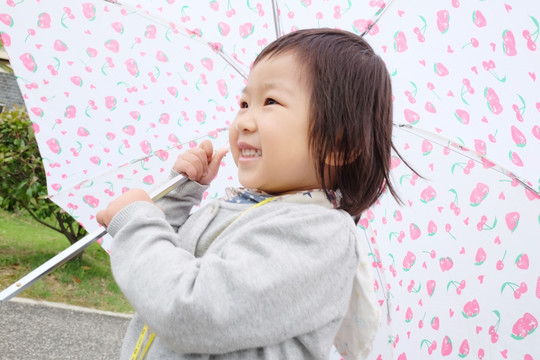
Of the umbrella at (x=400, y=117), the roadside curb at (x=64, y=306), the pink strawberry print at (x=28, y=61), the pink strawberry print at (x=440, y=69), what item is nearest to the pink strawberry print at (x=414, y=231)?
the umbrella at (x=400, y=117)

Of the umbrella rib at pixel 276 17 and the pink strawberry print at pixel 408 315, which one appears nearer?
the umbrella rib at pixel 276 17

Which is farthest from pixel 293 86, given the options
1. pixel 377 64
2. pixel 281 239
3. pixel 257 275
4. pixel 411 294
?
pixel 411 294

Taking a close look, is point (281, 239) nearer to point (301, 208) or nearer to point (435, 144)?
point (301, 208)

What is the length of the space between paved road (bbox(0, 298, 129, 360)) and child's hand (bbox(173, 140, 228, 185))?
2467 mm

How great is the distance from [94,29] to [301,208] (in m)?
1.29

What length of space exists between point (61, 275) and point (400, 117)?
4.12 m

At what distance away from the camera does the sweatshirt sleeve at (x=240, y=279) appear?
1.10 meters

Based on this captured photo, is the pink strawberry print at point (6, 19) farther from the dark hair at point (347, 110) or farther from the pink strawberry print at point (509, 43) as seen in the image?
the pink strawberry print at point (509, 43)

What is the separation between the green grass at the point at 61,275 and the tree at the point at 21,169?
0.47 metres

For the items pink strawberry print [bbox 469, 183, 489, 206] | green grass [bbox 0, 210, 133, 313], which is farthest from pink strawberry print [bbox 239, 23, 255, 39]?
green grass [bbox 0, 210, 133, 313]

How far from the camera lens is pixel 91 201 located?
2.16 meters

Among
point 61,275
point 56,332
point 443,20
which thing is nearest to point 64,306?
point 56,332

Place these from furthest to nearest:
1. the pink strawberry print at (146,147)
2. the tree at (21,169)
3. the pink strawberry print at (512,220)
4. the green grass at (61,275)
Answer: the tree at (21,169) < the green grass at (61,275) < the pink strawberry print at (146,147) < the pink strawberry print at (512,220)

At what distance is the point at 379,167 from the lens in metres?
1.54
